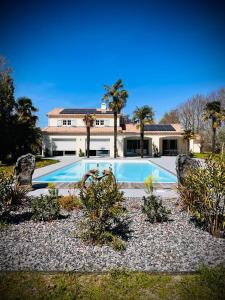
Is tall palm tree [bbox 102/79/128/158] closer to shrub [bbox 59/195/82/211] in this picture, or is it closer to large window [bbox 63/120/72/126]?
large window [bbox 63/120/72/126]

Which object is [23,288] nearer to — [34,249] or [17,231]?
[34,249]

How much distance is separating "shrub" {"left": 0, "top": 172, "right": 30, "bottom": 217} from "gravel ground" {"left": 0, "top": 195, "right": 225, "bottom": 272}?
27.4 inches

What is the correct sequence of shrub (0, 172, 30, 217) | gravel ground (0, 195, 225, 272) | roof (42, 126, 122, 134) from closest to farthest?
gravel ground (0, 195, 225, 272) → shrub (0, 172, 30, 217) → roof (42, 126, 122, 134)

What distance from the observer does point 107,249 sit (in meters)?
5.59

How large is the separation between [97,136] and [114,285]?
3524 cm

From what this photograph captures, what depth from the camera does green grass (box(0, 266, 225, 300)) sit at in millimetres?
3777

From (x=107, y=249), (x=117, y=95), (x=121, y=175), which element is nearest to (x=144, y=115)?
(x=117, y=95)

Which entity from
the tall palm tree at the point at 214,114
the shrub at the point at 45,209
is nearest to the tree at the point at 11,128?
the shrub at the point at 45,209

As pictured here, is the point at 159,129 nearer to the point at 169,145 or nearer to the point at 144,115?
the point at 169,145

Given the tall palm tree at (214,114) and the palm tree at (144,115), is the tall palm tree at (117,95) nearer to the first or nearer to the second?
→ the palm tree at (144,115)

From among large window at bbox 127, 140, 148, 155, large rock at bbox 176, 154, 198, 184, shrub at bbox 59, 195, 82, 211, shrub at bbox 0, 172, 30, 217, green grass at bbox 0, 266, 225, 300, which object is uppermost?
large window at bbox 127, 140, 148, 155

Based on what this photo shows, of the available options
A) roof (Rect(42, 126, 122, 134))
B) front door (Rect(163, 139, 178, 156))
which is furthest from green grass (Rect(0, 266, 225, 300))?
front door (Rect(163, 139, 178, 156))

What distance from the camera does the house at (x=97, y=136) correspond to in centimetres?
3866

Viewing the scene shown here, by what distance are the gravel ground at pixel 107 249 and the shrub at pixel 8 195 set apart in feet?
2.28
